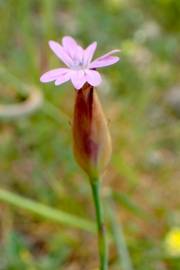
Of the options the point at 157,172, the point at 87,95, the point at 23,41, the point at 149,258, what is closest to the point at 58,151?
the point at 157,172

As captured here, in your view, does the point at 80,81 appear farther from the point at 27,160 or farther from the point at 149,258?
the point at 27,160

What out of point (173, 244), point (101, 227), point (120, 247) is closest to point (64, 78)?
point (101, 227)

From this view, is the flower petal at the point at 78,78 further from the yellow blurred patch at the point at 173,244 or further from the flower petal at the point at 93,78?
the yellow blurred patch at the point at 173,244

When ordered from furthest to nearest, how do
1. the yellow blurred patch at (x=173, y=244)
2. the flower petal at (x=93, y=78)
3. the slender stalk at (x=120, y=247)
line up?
the yellow blurred patch at (x=173, y=244) → the slender stalk at (x=120, y=247) → the flower petal at (x=93, y=78)

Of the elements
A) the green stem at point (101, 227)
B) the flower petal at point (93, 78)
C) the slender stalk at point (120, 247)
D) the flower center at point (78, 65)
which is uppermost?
the slender stalk at point (120, 247)

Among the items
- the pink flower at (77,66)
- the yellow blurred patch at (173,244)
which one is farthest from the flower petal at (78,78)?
the yellow blurred patch at (173,244)

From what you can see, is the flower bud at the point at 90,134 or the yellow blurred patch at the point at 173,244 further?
the yellow blurred patch at the point at 173,244

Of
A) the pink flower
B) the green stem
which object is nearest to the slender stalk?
the green stem

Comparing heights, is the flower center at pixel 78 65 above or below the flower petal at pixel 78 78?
above
